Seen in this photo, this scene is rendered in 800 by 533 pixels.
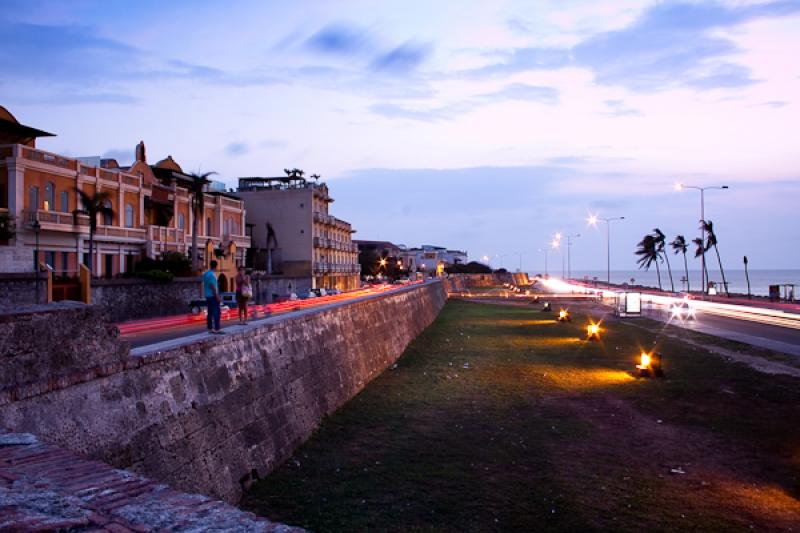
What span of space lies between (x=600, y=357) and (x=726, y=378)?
19.3ft

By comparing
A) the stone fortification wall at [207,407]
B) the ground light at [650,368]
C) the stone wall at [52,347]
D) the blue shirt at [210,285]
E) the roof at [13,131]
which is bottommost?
the ground light at [650,368]

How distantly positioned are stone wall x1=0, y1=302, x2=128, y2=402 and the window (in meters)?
28.4

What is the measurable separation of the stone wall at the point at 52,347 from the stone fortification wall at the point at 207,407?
0.45 ft

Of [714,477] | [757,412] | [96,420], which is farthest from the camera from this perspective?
Result: [757,412]

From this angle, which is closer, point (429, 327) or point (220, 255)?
point (429, 327)

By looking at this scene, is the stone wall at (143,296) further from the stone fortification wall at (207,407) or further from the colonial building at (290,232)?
the colonial building at (290,232)

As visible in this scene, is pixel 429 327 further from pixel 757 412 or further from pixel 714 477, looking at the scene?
pixel 714 477

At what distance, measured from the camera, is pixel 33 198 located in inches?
1243

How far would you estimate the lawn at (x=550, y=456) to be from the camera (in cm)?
903

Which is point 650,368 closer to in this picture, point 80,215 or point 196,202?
point 80,215

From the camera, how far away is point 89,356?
6992 millimetres

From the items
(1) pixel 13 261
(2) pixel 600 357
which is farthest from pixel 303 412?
(1) pixel 13 261

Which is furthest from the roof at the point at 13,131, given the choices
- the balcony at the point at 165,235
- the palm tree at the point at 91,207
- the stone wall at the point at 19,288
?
the stone wall at the point at 19,288

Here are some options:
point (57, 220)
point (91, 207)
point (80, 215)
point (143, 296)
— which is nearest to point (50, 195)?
point (57, 220)
